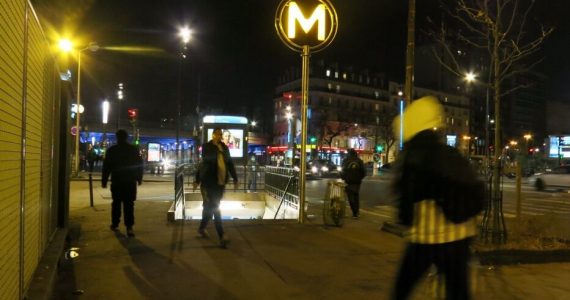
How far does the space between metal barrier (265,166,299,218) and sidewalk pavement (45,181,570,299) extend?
3252 mm

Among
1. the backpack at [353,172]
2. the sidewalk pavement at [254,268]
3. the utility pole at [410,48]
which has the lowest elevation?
the sidewalk pavement at [254,268]

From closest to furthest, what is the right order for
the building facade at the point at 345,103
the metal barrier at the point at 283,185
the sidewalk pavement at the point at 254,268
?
the sidewalk pavement at the point at 254,268 < the metal barrier at the point at 283,185 < the building facade at the point at 345,103

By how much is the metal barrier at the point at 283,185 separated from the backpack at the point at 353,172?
4.51ft

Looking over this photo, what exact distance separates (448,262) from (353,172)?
33.3 feet

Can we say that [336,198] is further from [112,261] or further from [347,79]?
[347,79]

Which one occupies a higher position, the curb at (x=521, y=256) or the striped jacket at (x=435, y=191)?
the striped jacket at (x=435, y=191)

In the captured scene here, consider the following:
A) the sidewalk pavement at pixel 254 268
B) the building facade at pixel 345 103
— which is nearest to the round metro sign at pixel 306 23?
the sidewalk pavement at pixel 254 268

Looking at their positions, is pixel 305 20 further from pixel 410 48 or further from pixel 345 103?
pixel 345 103

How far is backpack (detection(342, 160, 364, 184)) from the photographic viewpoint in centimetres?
1388

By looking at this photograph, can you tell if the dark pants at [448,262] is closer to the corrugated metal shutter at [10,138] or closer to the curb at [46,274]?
the corrugated metal shutter at [10,138]

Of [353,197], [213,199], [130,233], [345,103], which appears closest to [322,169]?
[353,197]

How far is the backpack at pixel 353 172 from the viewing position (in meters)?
13.9

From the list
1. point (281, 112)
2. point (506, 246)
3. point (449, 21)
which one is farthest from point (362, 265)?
point (281, 112)

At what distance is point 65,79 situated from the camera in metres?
8.05
